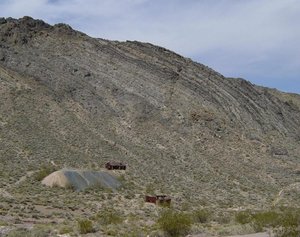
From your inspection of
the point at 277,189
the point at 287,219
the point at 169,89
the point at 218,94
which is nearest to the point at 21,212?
the point at 287,219

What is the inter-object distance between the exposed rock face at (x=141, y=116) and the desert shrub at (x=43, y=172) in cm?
229

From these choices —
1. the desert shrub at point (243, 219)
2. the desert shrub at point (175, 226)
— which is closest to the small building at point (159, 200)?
the desert shrub at point (243, 219)

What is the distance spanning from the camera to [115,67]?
8450cm

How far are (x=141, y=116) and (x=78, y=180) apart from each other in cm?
2398

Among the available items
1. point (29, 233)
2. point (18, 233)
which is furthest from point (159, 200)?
point (18, 233)

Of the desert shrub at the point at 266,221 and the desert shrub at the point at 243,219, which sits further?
the desert shrub at the point at 243,219

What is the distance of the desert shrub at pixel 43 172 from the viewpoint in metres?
52.8

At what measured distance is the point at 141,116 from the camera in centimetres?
7550

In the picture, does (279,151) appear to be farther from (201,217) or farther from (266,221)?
(266,221)

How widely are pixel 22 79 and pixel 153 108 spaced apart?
55.9ft

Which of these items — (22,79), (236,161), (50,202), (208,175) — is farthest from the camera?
(22,79)

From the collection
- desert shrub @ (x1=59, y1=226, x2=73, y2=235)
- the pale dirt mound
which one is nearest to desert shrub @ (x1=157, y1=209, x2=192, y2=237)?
desert shrub @ (x1=59, y1=226, x2=73, y2=235)

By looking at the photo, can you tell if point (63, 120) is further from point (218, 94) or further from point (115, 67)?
point (218, 94)

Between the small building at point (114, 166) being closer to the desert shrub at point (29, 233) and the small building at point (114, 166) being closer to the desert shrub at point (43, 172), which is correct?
the desert shrub at point (43, 172)
